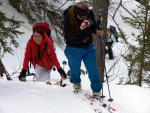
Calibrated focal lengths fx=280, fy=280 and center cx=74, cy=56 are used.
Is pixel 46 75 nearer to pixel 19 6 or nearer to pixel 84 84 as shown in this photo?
pixel 84 84

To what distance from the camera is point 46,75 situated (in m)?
6.61

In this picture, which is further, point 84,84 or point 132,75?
point 132,75

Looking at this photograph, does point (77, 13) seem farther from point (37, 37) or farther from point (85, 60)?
point (37, 37)

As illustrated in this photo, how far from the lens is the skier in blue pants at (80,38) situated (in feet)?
15.8

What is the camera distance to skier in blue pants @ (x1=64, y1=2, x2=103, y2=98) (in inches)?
190

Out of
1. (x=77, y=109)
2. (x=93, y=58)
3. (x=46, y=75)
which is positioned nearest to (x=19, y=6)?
(x=46, y=75)

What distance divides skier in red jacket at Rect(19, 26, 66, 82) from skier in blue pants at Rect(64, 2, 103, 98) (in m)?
0.71

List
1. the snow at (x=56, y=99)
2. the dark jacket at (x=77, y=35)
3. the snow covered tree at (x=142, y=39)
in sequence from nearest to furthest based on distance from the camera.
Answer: the snow at (x=56, y=99)
the dark jacket at (x=77, y=35)
the snow covered tree at (x=142, y=39)

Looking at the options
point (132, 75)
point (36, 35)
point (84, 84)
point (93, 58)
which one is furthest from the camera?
point (132, 75)

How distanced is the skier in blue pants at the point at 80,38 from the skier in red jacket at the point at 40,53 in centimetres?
71

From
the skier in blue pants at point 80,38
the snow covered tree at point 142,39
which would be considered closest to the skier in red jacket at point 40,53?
the skier in blue pants at point 80,38

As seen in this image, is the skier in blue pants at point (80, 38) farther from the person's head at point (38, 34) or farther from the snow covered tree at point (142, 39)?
the snow covered tree at point (142, 39)

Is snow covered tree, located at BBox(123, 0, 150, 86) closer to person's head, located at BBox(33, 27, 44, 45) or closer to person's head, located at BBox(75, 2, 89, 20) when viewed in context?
person's head, located at BBox(33, 27, 44, 45)

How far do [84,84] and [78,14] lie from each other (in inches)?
86.4
